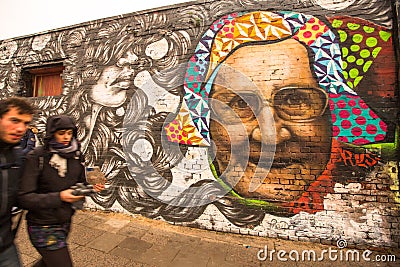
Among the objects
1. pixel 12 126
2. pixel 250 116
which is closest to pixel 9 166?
pixel 12 126

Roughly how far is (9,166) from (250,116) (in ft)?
10.0

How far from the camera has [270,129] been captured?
131 inches

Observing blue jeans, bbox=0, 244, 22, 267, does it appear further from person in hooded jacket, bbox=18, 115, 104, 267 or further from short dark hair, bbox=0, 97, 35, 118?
short dark hair, bbox=0, 97, 35, 118

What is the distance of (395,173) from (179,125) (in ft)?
11.3

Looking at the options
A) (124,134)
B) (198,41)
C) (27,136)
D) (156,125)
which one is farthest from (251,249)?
(27,136)

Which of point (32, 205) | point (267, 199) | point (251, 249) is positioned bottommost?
point (251, 249)

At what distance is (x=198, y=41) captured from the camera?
12.2 ft

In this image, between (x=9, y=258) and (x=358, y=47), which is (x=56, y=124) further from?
(x=358, y=47)

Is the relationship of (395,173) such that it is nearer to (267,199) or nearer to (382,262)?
(382,262)

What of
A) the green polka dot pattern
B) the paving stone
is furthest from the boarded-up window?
the green polka dot pattern

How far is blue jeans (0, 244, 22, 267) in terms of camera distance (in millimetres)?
1267

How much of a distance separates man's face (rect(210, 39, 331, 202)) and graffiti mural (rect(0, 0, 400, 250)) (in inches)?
0.7

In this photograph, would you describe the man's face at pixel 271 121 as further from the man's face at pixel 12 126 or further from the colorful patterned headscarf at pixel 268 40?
the man's face at pixel 12 126

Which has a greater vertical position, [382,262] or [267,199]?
[267,199]
